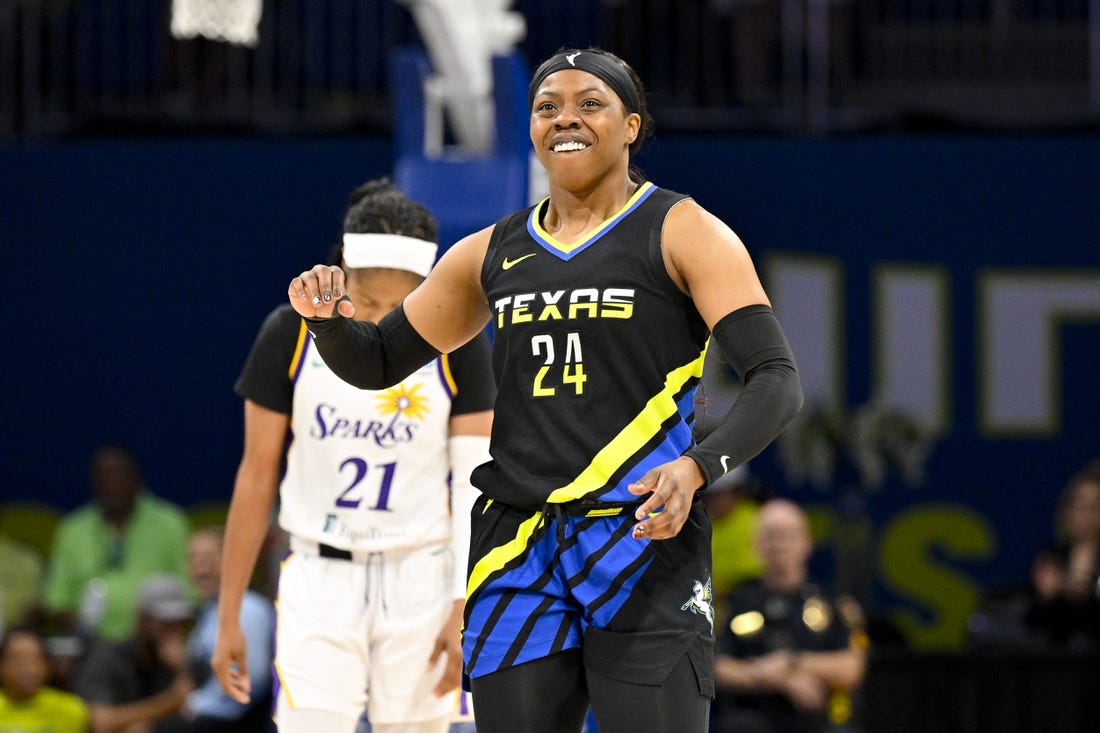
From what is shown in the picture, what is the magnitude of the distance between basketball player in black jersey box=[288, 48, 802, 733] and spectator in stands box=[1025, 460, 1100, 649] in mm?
5639

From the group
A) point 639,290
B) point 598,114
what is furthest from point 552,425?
point 598,114

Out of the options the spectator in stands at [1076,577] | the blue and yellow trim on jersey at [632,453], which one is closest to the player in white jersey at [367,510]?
the blue and yellow trim on jersey at [632,453]

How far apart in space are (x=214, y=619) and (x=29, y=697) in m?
0.99

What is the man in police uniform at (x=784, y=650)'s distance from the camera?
7609 mm

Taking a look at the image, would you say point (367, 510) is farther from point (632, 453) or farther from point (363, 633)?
point (632, 453)

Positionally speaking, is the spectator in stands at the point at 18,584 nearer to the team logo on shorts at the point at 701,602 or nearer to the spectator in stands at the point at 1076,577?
the spectator in stands at the point at 1076,577

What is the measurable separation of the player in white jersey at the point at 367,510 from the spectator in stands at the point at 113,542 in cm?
558

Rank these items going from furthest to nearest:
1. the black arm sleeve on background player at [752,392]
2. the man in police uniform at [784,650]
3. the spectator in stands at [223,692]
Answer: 1. the spectator in stands at [223,692]
2. the man in police uniform at [784,650]
3. the black arm sleeve on background player at [752,392]

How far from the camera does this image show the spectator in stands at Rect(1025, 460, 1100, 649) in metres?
8.48

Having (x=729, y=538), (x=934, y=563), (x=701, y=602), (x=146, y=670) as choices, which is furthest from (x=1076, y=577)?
(x=701, y=602)

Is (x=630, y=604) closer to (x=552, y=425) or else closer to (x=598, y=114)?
(x=552, y=425)

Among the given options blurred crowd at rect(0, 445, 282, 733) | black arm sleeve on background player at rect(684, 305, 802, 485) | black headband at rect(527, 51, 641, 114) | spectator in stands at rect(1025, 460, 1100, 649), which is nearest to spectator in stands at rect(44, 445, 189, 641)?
blurred crowd at rect(0, 445, 282, 733)

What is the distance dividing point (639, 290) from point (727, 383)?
7910 mm

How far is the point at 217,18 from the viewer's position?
764 centimetres
